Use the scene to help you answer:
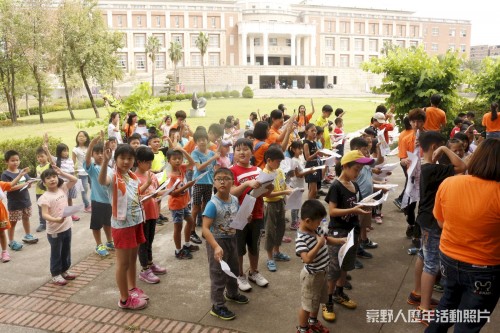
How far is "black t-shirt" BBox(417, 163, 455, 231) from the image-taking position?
4109 millimetres

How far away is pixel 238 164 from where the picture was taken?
4.91 meters

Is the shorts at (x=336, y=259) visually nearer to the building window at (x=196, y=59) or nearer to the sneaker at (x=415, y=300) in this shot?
the sneaker at (x=415, y=300)

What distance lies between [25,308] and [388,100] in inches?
337

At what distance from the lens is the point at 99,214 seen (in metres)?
5.91

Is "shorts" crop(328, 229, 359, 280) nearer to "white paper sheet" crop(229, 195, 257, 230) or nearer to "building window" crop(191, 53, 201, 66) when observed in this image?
"white paper sheet" crop(229, 195, 257, 230)

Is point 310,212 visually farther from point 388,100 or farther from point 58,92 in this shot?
point 58,92

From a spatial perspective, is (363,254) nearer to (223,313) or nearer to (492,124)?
(223,313)

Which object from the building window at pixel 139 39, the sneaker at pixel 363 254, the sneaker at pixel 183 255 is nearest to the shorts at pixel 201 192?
the sneaker at pixel 183 255

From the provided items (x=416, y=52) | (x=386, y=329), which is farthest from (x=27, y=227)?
(x=416, y=52)

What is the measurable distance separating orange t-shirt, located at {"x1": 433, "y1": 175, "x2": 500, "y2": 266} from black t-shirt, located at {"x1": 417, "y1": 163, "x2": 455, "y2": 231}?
1001 mm

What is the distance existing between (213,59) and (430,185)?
7770cm

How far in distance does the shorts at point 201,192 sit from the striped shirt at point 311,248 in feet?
8.56

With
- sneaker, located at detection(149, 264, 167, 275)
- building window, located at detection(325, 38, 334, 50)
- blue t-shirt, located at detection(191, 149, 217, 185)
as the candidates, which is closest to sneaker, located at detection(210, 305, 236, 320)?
sneaker, located at detection(149, 264, 167, 275)

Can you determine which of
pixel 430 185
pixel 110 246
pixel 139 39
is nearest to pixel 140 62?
pixel 139 39
